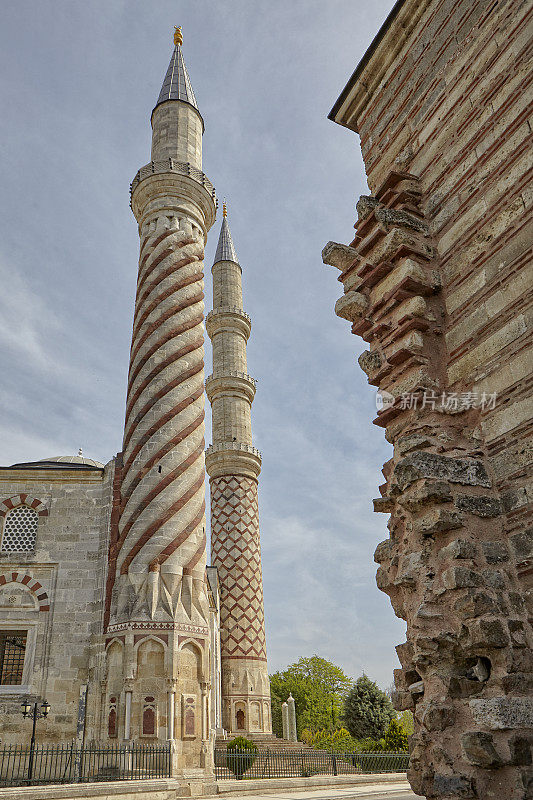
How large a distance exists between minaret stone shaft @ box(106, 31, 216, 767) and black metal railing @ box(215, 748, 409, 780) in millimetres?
3323

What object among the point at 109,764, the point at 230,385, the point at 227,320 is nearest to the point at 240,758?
the point at 109,764

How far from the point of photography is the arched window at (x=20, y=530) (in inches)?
409

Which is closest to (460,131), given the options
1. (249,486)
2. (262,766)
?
(262,766)

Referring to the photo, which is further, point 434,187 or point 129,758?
point 129,758

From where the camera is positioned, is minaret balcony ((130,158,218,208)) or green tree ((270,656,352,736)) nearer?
minaret balcony ((130,158,218,208))

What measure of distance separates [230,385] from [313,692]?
20114 mm

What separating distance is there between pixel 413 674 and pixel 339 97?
3.83 meters

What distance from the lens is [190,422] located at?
1065 cm

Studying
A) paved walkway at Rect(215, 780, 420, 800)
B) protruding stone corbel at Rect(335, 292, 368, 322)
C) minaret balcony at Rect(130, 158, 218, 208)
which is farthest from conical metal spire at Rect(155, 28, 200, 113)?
paved walkway at Rect(215, 780, 420, 800)

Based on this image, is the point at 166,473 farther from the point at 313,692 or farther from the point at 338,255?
the point at 313,692

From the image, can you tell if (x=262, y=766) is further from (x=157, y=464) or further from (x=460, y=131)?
(x=460, y=131)

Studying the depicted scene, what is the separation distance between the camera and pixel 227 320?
20469mm

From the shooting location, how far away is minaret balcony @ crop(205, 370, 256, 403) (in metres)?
19.2

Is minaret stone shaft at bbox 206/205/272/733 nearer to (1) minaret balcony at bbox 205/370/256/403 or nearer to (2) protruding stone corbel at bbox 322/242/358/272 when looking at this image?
(1) minaret balcony at bbox 205/370/256/403
